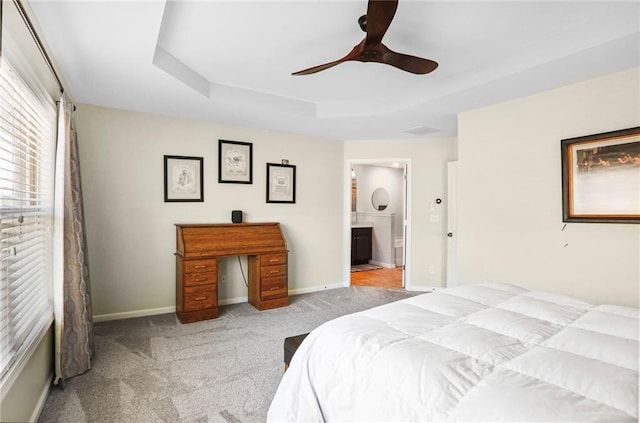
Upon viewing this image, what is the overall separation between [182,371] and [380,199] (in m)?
5.75

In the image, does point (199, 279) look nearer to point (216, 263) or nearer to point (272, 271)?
point (216, 263)

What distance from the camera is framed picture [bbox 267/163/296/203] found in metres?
4.50

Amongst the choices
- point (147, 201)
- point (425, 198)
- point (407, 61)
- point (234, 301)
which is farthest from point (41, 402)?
point (425, 198)

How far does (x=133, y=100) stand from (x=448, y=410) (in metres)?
3.61

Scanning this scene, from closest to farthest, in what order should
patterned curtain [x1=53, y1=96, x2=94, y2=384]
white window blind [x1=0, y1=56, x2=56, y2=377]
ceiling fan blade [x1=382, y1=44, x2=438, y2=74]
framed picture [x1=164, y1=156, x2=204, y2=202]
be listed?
white window blind [x1=0, y1=56, x2=56, y2=377] → ceiling fan blade [x1=382, y1=44, x2=438, y2=74] → patterned curtain [x1=53, y1=96, x2=94, y2=384] → framed picture [x1=164, y1=156, x2=204, y2=202]

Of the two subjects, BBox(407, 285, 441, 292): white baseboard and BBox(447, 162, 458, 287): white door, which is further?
BBox(407, 285, 441, 292): white baseboard

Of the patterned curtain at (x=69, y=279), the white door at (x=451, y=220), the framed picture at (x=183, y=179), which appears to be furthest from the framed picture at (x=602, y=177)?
the patterned curtain at (x=69, y=279)

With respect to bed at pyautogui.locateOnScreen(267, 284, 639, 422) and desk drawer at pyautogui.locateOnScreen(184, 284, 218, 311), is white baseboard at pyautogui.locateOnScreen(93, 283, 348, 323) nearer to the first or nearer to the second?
desk drawer at pyautogui.locateOnScreen(184, 284, 218, 311)

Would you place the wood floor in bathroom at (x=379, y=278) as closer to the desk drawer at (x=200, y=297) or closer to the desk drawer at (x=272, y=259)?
the desk drawer at (x=272, y=259)

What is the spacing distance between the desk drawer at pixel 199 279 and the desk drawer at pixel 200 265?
0.04 m

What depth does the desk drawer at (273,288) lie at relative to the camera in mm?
3973

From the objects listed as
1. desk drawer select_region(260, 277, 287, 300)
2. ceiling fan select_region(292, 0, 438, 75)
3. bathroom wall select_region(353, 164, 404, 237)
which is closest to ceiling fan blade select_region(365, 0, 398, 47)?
ceiling fan select_region(292, 0, 438, 75)

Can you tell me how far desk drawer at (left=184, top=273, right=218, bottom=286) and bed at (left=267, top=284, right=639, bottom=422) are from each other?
2.18 metres

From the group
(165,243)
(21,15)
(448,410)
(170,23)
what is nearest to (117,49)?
(170,23)
